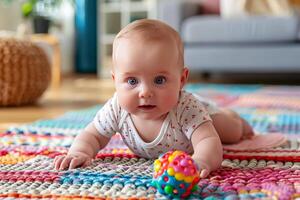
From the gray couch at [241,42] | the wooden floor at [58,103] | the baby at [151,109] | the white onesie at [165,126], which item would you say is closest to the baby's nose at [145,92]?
the baby at [151,109]

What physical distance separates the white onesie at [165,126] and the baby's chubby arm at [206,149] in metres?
0.01

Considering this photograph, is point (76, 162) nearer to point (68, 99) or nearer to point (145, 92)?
point (145, 92)

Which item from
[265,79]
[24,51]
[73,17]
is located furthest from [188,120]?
[73,17]

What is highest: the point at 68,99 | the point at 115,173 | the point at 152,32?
the point at 152,32

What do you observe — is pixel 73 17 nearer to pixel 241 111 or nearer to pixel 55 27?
pixel 55 27

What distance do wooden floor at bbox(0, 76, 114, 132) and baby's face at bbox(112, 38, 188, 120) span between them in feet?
2.34

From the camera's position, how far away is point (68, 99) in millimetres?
2316

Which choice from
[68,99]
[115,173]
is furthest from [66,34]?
[115,173]

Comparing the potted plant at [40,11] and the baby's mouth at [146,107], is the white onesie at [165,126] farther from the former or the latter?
the potted plant at [40,11]

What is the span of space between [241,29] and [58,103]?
3.75 feet

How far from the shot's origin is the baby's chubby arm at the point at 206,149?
2.70 feet

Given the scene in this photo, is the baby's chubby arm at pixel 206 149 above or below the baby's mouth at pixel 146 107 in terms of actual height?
below

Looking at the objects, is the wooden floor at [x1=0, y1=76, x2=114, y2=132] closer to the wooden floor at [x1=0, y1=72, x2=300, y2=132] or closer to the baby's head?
the wooden floor at [x1=0, y1=72, x2=300, y2=132]

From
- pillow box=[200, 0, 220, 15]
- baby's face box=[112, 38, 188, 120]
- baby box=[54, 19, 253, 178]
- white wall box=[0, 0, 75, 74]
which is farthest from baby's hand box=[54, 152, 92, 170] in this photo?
white wall box=[0, 0, 75, 74]
